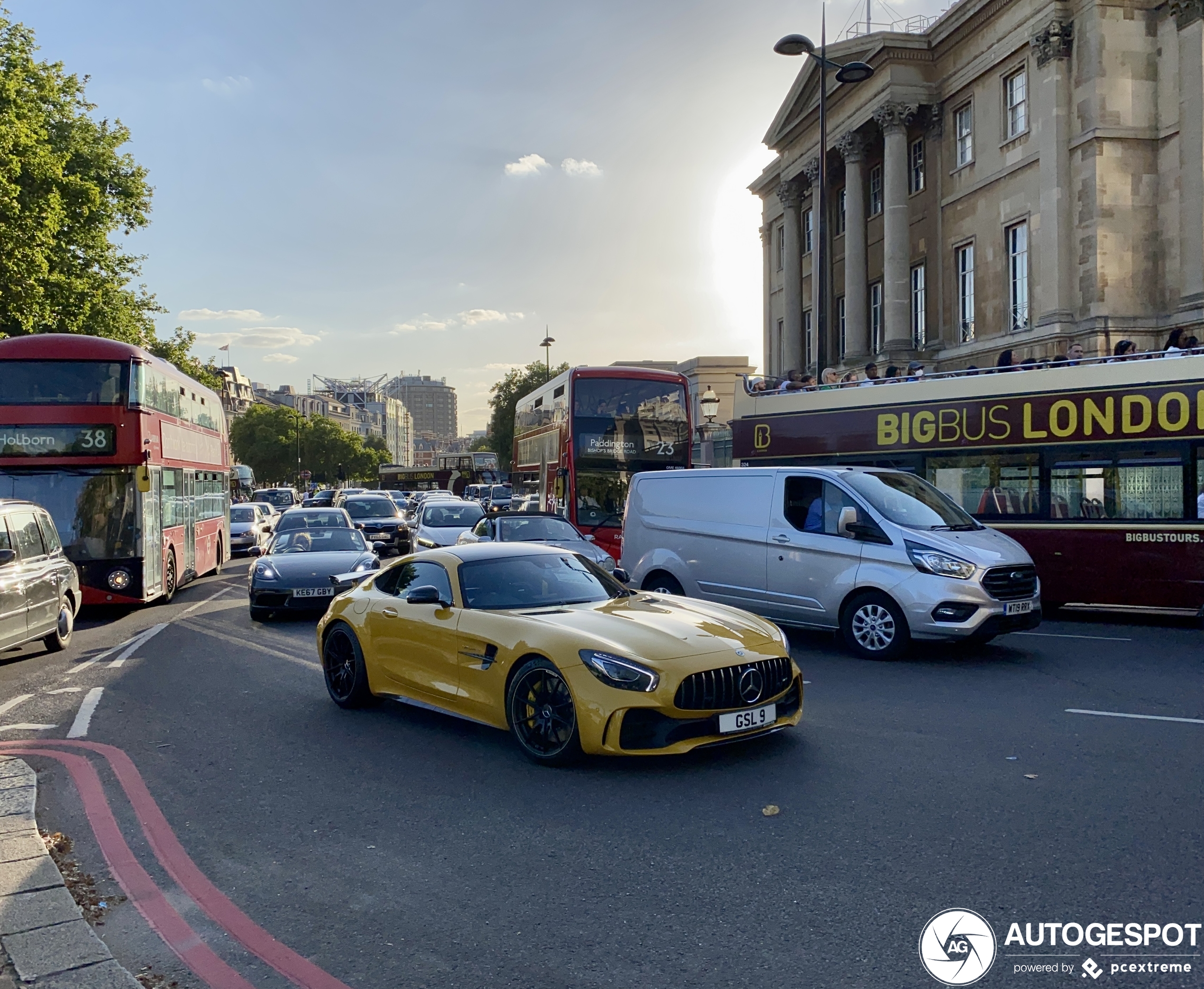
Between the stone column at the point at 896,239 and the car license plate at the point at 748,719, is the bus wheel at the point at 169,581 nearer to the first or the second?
the car license plate at the point at 748,719

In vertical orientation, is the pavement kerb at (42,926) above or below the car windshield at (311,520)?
below

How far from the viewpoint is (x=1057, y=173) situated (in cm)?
2695

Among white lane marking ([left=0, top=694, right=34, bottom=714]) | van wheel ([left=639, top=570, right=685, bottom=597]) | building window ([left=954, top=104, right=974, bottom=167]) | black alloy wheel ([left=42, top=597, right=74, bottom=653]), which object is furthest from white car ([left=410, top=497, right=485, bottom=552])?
building window ([left=954, top=104, right=974, bottom=167])

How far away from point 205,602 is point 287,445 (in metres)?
105

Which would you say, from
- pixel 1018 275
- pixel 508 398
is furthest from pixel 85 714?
pixel 508 398

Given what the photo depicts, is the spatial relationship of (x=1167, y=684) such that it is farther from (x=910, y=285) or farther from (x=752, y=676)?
(x=910, y=285)

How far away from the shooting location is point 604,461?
20.0 metres

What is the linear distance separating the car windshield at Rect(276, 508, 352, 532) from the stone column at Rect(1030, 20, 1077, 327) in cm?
1885

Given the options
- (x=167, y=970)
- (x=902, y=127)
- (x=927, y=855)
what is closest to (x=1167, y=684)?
(x=927, y=855)

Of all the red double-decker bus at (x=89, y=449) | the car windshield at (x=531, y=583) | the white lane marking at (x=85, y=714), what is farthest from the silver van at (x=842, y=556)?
the red double-decker bus at (x=89, y=449)

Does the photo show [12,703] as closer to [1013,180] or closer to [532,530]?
[532,530]

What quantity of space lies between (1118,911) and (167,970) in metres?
3.52

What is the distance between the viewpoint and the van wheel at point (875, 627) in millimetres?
10039

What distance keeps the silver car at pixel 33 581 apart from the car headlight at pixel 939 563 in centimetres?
884
